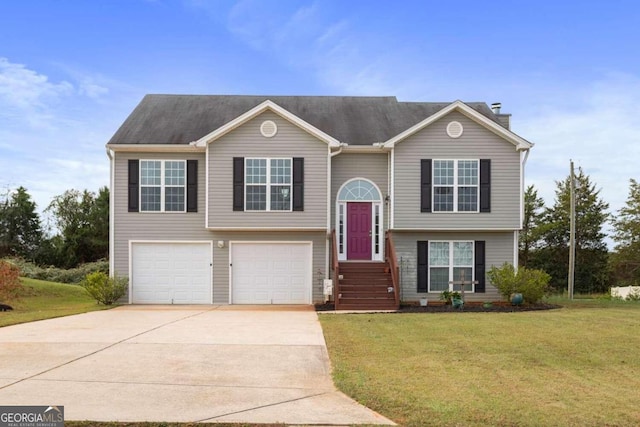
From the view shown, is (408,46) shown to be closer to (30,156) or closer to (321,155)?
(321,155)

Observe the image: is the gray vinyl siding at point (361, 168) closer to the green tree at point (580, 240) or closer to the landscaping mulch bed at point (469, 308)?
the landscaping mulch bed at point (469, 308)

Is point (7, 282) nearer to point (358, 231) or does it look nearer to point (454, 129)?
point (358, 231)

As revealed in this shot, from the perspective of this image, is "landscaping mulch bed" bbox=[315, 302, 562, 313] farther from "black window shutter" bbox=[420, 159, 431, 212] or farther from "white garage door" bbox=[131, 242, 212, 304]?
"white garage door" bbox=[131, 242, 212, 304]

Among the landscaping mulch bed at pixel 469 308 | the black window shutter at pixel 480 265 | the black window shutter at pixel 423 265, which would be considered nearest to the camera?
the landscaping mulch bed at pixel 469 308

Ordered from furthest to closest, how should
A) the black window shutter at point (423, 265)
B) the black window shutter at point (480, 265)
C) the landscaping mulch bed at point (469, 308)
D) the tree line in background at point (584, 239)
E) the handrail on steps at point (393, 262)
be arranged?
the tree line in background at point (584, 239), the black window shutter at point (480, 265), the black window shutter at point (423, 265), the handrail on steps at point (393, 262), the landscaping mulch bed at point (469, 308)

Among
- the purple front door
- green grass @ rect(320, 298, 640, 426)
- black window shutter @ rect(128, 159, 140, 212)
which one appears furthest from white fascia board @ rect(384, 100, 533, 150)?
black window shutter @ rect(128, 159, 140, 212)

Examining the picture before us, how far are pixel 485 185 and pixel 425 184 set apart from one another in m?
1.98

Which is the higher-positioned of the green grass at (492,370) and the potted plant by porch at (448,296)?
the green grass at (492,370)

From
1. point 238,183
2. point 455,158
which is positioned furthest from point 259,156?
point 455,158

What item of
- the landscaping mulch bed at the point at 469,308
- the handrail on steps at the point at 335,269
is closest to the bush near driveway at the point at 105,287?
the landscaping mulch bed at the point at 469,308

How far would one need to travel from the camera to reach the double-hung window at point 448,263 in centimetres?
2006

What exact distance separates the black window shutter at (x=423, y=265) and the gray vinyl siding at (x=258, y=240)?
124 inches

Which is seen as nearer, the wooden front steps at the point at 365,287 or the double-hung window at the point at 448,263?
the wooden front steps at the point at 365,287

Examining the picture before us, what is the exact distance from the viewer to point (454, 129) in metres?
19.8
